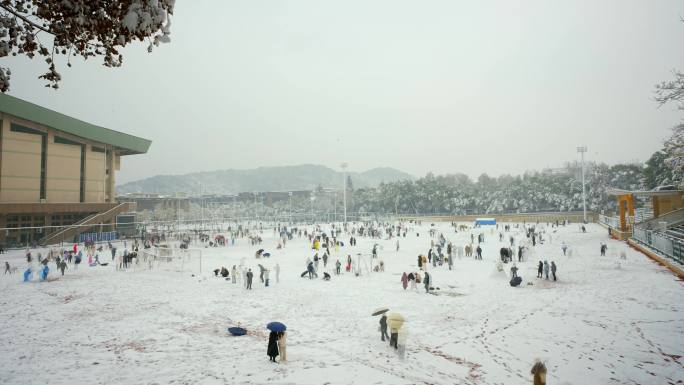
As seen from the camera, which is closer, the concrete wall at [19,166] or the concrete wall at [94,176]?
the concrete wall at [19,166]

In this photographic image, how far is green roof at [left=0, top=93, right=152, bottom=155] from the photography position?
3772 centimetres

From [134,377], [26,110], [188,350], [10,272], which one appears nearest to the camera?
[134,377]

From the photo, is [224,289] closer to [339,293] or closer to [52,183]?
[339,293]

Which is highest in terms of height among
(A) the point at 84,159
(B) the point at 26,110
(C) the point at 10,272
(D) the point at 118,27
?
(B) the point at 26,110

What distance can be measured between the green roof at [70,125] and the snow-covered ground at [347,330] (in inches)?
1170

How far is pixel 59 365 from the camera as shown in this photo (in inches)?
320

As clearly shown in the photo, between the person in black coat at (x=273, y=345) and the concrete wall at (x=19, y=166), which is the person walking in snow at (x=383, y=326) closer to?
the person in black coat at (x=273, y=345)

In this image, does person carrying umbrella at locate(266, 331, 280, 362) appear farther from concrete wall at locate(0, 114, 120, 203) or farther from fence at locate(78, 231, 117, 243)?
concrete wall at locate(0, 114, 120, 203)

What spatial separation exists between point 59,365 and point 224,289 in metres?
8.73

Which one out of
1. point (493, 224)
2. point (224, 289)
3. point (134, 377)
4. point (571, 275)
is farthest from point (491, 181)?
point (134, 377)

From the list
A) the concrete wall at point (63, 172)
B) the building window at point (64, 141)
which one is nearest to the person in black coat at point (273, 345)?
the concrete wall at point (63, 172)

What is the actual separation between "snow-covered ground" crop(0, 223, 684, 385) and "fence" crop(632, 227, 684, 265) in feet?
3.79

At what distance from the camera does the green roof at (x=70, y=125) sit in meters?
37.7

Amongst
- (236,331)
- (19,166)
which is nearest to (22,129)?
(19,166)
